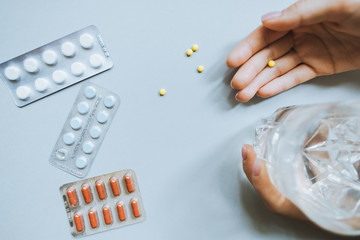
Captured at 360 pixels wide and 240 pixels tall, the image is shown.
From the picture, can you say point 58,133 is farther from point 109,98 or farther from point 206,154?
point 206,154

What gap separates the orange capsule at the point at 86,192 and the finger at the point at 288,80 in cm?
37

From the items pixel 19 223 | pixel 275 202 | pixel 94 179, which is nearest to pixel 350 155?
pixel 275 202

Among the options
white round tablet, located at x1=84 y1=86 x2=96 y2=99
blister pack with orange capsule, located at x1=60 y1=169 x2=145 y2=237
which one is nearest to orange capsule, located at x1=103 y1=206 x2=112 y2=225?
blister pack with orange capsule, located at x1=60 y1=169 x2=145 y2=237

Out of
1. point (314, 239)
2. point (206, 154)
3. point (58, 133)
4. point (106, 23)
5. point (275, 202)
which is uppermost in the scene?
point (106, 23)

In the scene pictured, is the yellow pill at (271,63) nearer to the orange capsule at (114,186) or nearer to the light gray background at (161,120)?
the light gray background at (161,120)

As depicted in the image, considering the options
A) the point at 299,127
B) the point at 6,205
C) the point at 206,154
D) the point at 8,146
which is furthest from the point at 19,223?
the point at 299,127

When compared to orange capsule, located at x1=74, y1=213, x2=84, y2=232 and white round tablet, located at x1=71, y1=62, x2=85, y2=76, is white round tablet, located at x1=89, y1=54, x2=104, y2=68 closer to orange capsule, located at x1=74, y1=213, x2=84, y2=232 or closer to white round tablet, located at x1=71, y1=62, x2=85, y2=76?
white round tablet, located at x1=71, y1=62, x2=85, y2=76

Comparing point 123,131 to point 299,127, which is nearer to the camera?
point 299,127

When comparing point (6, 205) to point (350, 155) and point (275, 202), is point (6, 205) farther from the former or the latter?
point (350, 155)

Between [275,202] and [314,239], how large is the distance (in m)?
0.15

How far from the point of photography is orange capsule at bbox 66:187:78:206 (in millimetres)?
621

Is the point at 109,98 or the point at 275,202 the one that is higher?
the point at 109,98

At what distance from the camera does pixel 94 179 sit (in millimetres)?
629

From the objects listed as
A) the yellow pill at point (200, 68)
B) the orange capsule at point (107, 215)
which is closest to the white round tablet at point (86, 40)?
the yellow pill at point (200, 68)
